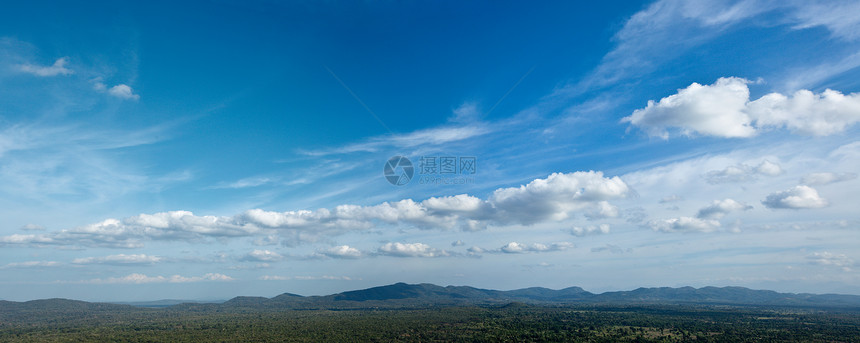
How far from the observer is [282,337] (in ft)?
604

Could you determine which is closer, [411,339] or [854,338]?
[411,339]

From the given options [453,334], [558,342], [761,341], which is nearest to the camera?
[558,342]

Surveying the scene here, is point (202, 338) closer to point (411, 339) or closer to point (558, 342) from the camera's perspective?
point (411, 339)

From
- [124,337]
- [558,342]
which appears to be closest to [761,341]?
[558,342]

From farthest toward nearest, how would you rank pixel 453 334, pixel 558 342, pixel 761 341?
pixel 453 334 < pixel 761 341 < pixel 558 342

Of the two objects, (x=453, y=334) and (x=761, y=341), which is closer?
(x=761, y=341)

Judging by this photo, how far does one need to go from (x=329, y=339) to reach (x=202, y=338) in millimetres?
55974

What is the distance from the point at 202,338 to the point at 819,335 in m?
284

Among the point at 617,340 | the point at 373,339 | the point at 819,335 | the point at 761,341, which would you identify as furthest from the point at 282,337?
the point at 819,335

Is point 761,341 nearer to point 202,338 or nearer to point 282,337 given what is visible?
point 282,337

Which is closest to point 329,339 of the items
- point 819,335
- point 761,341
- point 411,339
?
point 411,339

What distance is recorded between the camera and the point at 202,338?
181m

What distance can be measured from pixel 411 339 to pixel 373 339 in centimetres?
1602

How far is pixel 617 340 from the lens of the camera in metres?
175
